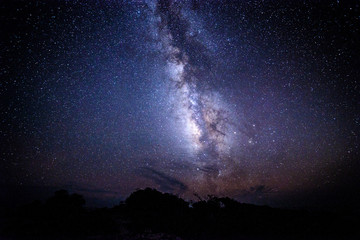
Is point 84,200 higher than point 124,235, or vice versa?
point 84,200

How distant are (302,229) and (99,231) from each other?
16441mm

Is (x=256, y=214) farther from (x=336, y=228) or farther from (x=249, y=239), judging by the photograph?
(x=336, y=228)

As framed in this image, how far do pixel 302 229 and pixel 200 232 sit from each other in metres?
9.06

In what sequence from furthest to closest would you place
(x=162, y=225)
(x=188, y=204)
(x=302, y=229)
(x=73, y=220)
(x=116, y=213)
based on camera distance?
(x=188, y=204), (x=116, y=213), (x=302, y=229), (x=162, y=225), (x=73, y=220)

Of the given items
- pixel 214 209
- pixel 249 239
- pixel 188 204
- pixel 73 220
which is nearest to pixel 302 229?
pixel 249 239

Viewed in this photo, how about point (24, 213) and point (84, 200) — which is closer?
point (24, 213)

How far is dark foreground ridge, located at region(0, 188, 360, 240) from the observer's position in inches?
505

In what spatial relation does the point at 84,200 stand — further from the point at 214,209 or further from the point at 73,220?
the point at 214,209

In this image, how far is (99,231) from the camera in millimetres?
13391

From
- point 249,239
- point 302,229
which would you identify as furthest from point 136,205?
point 302,229

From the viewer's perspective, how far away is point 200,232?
1516 cm

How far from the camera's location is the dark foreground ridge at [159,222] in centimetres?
1284

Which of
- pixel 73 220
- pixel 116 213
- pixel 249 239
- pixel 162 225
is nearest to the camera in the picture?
pixel 73 220

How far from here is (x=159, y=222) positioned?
637 inches
